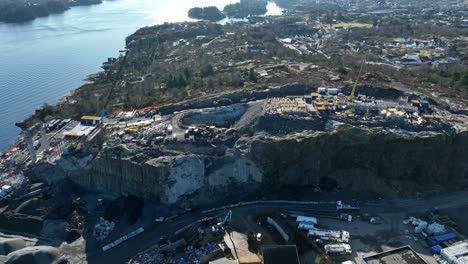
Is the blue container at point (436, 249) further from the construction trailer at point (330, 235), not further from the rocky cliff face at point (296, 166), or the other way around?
the rocky cliff face at point (296, 166)

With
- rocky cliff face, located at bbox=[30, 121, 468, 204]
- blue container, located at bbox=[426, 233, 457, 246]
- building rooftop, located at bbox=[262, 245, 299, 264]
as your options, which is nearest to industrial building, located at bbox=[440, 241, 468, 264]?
blue container, located at bbox=[426, 233, 457, 246]

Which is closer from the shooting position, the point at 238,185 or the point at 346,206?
the point at 346,206

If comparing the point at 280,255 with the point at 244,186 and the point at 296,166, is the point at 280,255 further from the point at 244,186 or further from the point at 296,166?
the point at 296,166

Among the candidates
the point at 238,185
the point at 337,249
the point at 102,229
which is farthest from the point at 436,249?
the point at 102,229

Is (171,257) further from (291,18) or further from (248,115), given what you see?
(291,18)

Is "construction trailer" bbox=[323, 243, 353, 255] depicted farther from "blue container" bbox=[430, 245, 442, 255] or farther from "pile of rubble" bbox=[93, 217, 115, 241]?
"pile of rubble" bbox=[93, 217, 115, 241]

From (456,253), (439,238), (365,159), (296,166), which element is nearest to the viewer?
(456,253)
